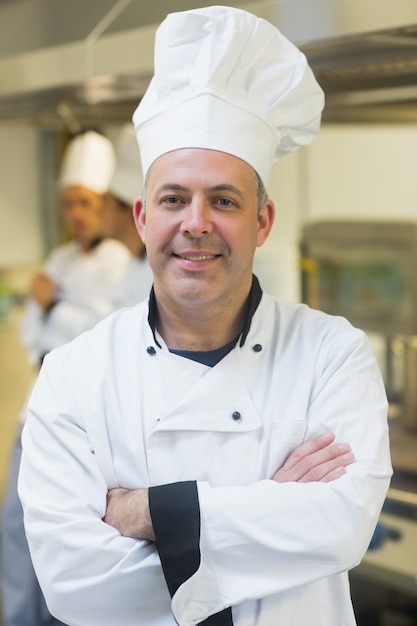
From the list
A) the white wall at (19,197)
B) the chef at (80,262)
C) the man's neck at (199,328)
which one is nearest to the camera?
the man's neck at (199,328)

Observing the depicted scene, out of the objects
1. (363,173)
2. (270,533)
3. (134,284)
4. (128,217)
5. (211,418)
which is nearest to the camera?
(270,533)

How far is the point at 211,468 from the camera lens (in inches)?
44.7

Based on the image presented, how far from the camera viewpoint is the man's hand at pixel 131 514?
42.3 inches

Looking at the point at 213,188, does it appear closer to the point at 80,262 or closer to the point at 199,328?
the point at 199,328

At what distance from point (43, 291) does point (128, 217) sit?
0.36m

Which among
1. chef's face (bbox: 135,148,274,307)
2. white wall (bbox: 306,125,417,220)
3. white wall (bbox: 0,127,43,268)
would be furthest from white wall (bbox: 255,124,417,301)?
chef's face (bbox: 135,148,274,307)

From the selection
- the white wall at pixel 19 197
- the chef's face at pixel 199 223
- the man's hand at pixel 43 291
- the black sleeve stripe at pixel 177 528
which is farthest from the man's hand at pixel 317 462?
the white wall at pixel 19 197

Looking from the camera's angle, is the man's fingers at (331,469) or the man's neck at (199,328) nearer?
the man's fingers at (331,469)

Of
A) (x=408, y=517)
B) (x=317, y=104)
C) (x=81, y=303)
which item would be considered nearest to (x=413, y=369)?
(x=408, y=517)

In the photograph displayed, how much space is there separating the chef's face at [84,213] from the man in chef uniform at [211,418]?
4.22 ft

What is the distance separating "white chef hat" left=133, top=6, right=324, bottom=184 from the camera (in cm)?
112

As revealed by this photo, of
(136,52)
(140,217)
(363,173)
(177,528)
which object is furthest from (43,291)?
(177,528)

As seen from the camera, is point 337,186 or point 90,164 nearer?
point 90,164

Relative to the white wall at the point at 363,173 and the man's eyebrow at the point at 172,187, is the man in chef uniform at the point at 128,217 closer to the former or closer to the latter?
the white wall at the point at 363,173
